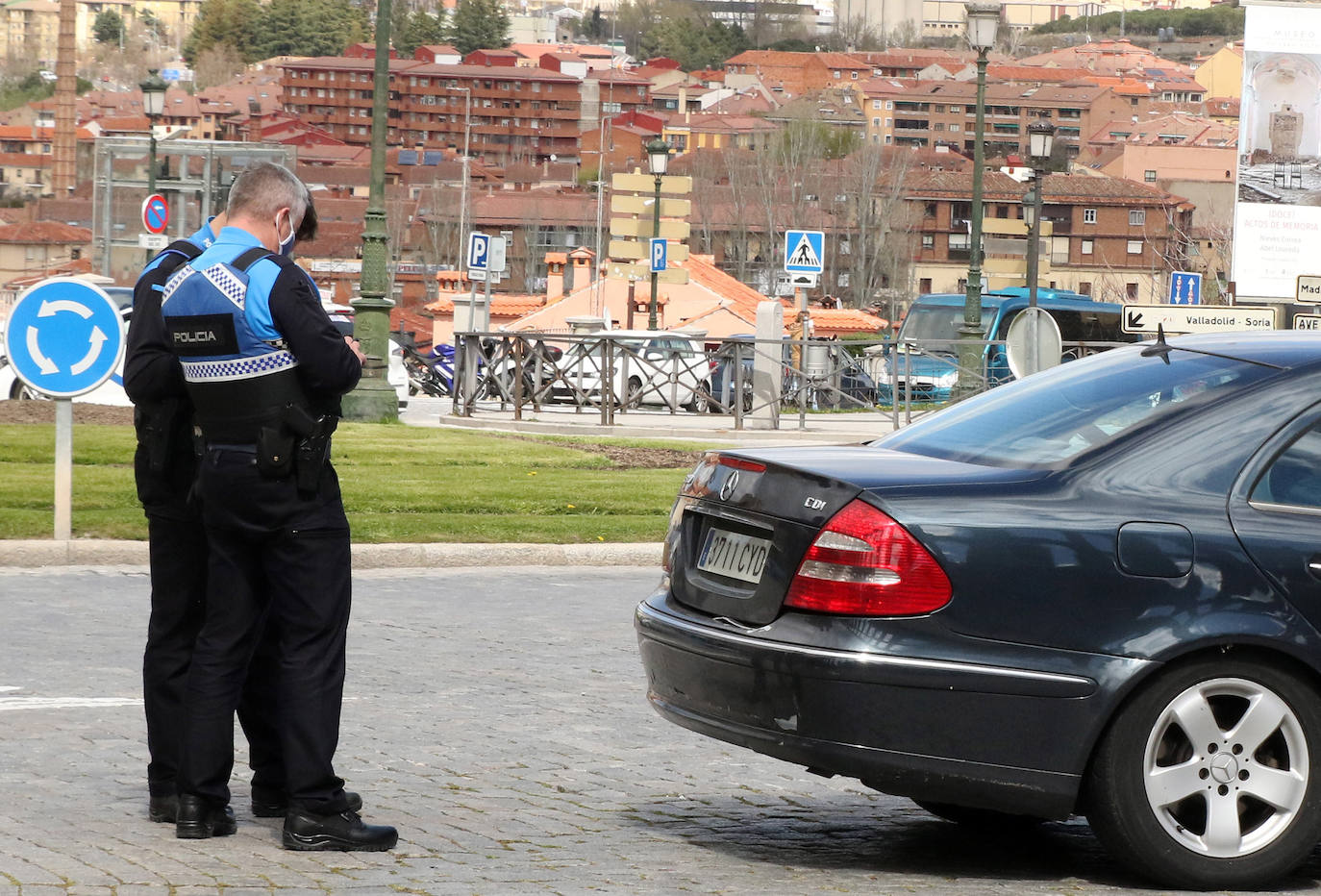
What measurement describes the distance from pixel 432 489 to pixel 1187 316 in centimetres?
926

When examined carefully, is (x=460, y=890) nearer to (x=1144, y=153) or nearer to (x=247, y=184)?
(x=247, y=184)

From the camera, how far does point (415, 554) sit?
12555 millimetres

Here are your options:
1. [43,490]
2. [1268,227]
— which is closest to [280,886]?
[43,490]

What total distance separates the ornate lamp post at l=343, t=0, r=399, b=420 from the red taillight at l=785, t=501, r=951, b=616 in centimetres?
1844

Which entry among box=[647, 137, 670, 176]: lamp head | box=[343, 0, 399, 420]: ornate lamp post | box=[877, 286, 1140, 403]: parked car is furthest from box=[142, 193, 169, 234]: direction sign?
box=[877, 286, 1140, 403]: parked car

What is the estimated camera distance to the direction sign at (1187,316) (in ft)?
67.9

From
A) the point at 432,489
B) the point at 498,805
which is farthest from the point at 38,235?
the point at 498,805

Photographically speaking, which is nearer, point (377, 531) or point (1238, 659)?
point (1238, 659)

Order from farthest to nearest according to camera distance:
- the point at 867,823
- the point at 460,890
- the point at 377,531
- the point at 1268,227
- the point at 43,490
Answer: the point at 1268,227 < the point at 43,490 < the point at 377,531 < the point at 867,823 < the point at 460,890

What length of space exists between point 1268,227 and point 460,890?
32332mm

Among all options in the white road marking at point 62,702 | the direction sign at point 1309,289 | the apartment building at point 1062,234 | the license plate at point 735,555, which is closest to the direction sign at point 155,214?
the direction sign at point 1309,289

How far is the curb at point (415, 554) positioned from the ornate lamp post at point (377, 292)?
10756mm

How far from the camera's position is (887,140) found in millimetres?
177500

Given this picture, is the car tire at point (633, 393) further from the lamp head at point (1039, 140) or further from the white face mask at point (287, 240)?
the white face mask at point (287, 240)
